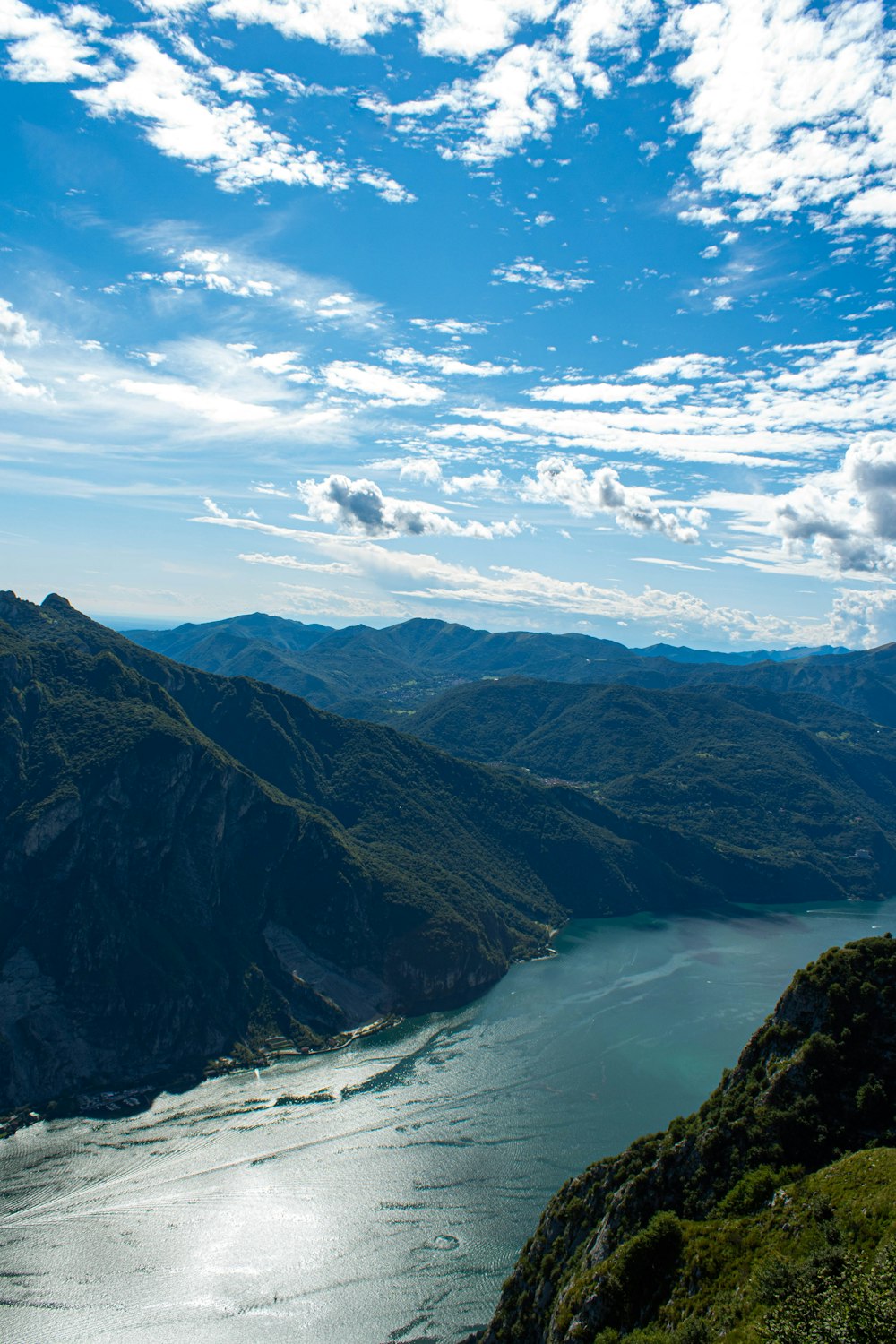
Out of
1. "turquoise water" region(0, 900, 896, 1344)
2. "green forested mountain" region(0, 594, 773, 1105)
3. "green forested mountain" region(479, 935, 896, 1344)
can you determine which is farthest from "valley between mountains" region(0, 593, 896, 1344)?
"turquoise water" region(0, 900, 896, 1344)

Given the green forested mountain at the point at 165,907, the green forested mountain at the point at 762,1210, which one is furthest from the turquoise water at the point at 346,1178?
the green forested mountain at the point at 762,1210

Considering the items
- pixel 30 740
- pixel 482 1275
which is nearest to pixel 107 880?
pixel 30 740

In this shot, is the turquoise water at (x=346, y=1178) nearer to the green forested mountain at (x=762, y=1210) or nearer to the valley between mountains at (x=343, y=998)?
the valley between mountains at (x=343, y=998)

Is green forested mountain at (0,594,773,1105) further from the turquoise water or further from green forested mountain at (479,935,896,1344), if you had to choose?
green forested mountain at (479,935,896,1344)

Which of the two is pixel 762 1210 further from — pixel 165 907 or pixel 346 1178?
pixel 165 907

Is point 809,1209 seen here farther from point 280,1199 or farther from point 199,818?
point 199,818
